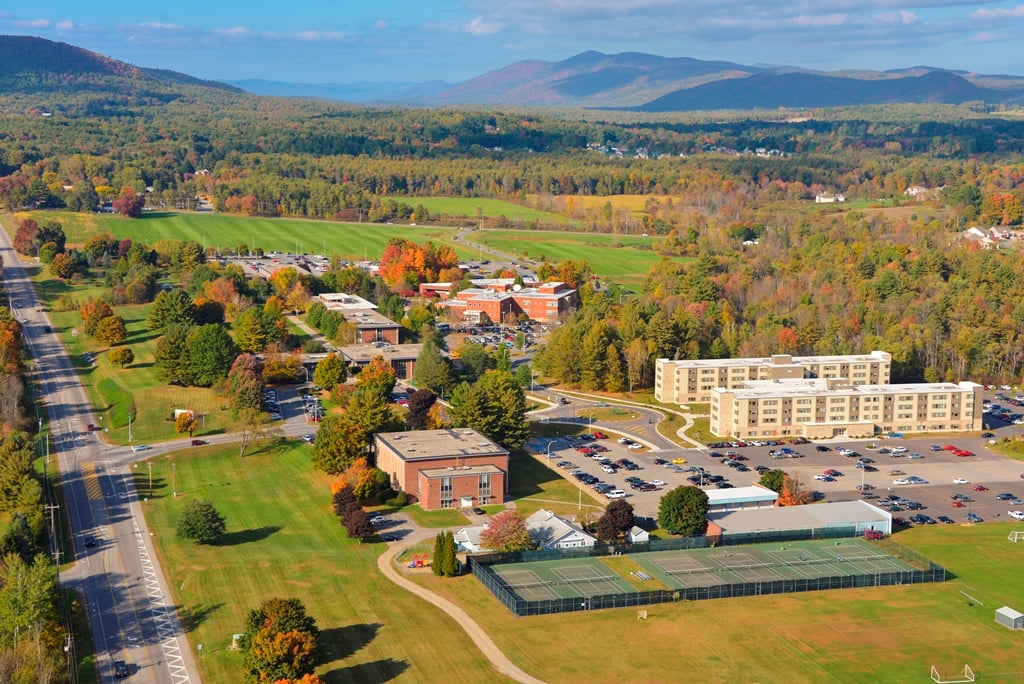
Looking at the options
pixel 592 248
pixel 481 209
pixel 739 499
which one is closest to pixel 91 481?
pixel 739 499

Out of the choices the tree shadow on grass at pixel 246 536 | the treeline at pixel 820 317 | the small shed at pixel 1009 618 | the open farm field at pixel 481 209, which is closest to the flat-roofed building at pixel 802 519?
the small shed at pixel 1009 618

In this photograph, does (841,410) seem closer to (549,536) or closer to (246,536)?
(549,536)

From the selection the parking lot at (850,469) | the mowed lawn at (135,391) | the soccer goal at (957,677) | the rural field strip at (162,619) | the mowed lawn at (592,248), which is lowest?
the parking lot at (850,469)

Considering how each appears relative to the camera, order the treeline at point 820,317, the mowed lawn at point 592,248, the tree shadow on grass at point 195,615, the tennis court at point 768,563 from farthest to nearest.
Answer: the mowed lawn at point 592,248 < the treeline at point 820,317 < the tennis court at point 768,563 < the tree shadow on grass at point 195,615

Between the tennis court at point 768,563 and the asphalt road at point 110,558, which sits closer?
the asphalt road at point 110,558

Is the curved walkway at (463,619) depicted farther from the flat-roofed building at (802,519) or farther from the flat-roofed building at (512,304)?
the flat-roofed building at (512,304)

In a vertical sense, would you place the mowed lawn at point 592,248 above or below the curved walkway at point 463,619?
above

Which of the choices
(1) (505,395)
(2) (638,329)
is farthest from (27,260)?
(1) (505,395)
